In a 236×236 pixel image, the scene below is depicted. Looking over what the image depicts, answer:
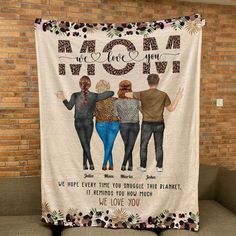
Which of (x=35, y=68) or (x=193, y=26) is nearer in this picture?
(x=193, y=26)

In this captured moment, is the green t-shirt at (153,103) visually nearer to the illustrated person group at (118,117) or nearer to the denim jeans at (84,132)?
the illustrated person group at (118,117)

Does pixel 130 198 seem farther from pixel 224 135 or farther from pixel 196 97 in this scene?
pixel 224 135

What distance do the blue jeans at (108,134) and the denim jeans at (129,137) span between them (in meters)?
0.06

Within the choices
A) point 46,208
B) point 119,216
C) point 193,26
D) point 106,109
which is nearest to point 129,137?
point 106,109

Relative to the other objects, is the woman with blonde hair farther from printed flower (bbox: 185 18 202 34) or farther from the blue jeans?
printed flower (bbox: 185 18 202 34)

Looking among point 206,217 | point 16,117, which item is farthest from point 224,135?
point 16,117

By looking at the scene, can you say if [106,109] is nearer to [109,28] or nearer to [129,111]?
[129,111]

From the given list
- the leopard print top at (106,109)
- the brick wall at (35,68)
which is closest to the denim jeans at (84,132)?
the leopard print top at (106,109)

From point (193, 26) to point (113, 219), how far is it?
5.74 ft

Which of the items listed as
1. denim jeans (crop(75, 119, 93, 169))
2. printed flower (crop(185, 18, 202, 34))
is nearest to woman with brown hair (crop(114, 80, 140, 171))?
denim jeans (crop(75, 119, 93, 169))

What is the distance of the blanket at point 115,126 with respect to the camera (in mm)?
2352

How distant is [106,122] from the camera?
2406 mm

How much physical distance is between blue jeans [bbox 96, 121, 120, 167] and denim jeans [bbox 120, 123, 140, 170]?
0.06 m

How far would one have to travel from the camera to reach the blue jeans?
2.41 metres
